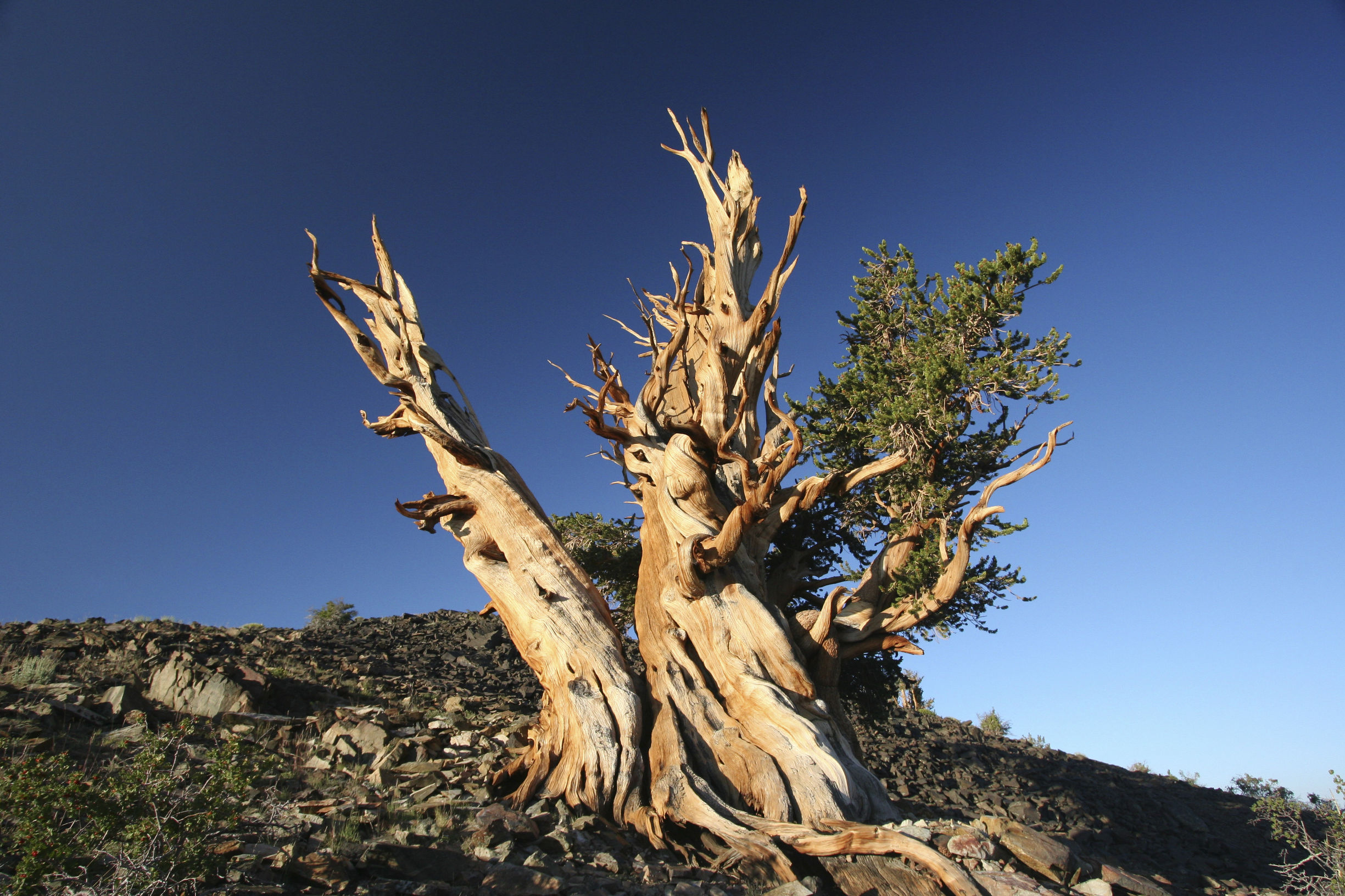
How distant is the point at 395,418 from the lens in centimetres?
1119

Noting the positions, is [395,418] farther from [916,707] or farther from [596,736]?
[916,707]

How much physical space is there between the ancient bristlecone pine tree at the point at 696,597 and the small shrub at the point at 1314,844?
453cm

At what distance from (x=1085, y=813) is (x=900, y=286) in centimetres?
957

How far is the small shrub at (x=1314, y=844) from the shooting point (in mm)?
8016

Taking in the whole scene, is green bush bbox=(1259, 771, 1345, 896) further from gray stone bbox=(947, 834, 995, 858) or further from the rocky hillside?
gray stone bbox=(947, 834, 995, 858)

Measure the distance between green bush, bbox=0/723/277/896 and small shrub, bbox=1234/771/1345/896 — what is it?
949 cm

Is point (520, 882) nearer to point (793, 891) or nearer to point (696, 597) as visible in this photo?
point (793, 891)

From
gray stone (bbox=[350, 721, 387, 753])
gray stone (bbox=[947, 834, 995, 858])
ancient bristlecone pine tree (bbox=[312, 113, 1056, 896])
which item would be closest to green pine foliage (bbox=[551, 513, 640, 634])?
ancient bristlecone pine tree (bbox=[312, 113, 1056, 896])

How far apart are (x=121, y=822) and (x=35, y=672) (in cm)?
676

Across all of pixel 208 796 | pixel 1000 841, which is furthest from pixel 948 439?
pixel 208 796

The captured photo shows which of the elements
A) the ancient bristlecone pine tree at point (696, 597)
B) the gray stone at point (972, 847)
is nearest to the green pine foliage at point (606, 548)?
the ancient bristlecone pine tree at point (696, 597)

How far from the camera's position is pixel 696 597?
9555 mm

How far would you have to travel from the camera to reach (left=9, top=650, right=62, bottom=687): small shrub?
29.6 feet

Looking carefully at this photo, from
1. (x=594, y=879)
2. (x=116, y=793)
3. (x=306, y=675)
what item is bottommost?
(x=594, y=879)
